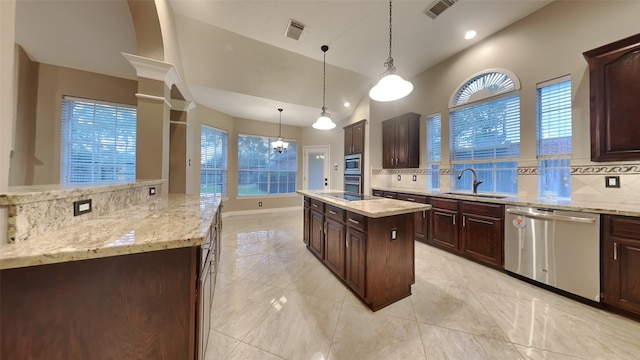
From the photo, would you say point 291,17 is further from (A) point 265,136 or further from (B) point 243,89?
(A) point 265,136

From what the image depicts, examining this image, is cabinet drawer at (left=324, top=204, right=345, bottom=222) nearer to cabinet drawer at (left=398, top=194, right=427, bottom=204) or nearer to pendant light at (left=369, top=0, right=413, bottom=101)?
pendant light at (left=369, top=0, right=413, bottom=101)

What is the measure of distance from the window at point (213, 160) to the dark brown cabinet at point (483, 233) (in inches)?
193

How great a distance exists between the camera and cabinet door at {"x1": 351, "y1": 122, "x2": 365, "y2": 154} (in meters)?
4.84

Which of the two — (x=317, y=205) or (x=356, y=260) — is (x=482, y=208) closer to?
(x=356, y=260)

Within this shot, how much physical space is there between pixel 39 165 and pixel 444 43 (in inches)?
260

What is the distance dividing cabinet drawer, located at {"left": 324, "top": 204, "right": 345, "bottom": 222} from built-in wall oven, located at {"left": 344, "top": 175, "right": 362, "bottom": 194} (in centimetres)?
233

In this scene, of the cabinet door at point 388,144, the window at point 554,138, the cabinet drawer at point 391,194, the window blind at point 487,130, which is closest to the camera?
the window at point 554,138

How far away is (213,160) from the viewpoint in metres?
5.29

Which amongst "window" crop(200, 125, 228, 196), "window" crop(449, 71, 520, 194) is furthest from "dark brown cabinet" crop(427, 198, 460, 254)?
"window" crop(200, 125, 228, 196)

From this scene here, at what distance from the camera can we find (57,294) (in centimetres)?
77

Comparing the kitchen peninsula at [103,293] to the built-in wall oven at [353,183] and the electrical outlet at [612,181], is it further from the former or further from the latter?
the built-in wall oven at [353,183]

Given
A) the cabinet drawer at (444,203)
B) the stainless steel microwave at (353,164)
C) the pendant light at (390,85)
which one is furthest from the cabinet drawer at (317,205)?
the stainless steel microwave at (353,164)

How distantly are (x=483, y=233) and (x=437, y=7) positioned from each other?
9.61 ft

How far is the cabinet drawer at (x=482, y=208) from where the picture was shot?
2473 mm
